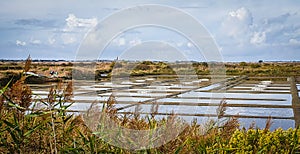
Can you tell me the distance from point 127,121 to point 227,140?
26.6 inches

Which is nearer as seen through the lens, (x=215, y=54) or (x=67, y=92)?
(x=67, y=92)

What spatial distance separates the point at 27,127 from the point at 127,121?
0.63m

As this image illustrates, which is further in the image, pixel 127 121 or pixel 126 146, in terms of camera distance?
pixel 127 121

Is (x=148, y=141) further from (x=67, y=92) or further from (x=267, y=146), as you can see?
(x=267, y=146)

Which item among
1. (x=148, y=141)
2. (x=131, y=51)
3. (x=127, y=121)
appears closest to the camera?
(x=148, y=141)

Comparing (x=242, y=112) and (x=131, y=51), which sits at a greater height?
(x=131, y=51)

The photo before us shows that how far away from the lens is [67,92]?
2592 millimetres

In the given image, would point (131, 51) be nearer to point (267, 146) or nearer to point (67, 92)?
point (67, 92)

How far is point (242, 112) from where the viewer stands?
28.2ft

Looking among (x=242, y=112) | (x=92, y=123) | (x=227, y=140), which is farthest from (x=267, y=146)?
(x=242, y=112)

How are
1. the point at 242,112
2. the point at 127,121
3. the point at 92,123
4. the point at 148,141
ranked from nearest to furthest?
the point at 148,141 < the point at 92,123 < the point at 127,121 < the point at 242,112

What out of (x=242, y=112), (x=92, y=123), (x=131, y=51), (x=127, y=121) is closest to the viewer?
(x=92, y=123)

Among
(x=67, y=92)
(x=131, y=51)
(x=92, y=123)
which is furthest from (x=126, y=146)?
(x=131, y=51)

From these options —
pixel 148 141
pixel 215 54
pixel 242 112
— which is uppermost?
pixel 215 54
